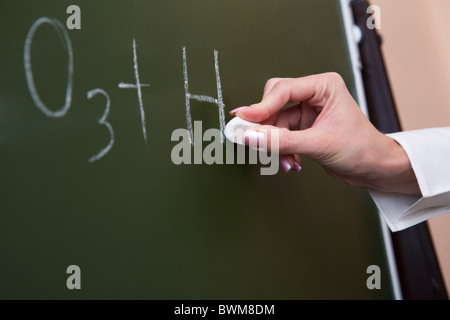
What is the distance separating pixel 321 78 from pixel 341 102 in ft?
0.17

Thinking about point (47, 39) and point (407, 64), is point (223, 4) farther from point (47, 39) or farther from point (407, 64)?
point (407, 64)

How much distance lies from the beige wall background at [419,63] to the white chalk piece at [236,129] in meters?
0.96

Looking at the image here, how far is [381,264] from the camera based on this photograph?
98cm

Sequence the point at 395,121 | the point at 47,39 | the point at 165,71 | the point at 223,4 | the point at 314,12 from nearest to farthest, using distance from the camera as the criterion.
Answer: the point at 47,39 → the point at 165,71 → the point at 223,4 → the point at 314,12 → the point at 395,121

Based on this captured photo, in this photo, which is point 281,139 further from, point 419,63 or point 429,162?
point 419,63

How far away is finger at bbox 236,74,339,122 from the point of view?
0.54 m

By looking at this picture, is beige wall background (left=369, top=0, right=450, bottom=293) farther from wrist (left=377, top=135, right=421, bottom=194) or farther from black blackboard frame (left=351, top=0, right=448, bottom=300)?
wrist (left=377, top=135, right=421, bottom=194)

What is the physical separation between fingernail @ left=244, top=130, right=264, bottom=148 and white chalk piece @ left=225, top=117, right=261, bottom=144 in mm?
11

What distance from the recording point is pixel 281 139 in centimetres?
48

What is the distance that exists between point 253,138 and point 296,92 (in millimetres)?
130

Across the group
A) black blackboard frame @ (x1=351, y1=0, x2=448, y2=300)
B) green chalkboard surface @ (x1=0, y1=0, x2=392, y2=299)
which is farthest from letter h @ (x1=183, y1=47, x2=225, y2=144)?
black blackboard frame @ (x1=351, y1=0, x2=448, y2=300)

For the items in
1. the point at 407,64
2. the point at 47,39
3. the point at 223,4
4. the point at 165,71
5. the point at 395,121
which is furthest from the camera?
the point at 407,64
